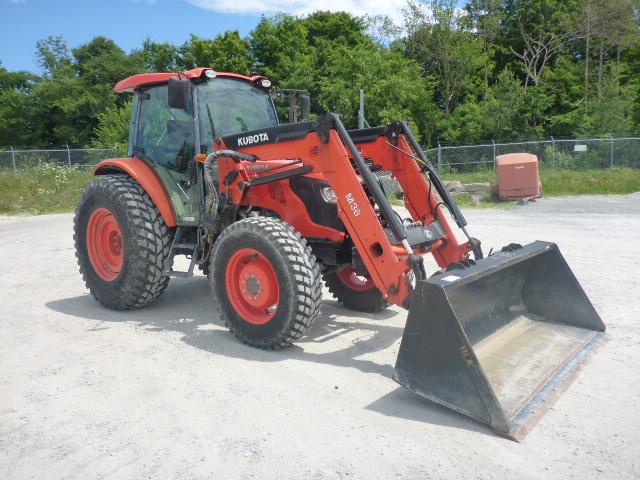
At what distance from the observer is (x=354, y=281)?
5828 millimetres

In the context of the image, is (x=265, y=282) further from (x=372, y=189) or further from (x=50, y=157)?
(x=50, y=157)

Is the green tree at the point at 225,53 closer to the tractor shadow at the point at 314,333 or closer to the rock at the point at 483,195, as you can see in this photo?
the rock at the point at 483,195

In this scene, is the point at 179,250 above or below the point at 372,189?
below

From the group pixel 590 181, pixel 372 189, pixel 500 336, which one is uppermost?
pixel 372 189

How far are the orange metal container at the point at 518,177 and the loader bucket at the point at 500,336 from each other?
41.5 feet

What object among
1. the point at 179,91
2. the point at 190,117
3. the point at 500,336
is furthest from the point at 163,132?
the point at 500,336

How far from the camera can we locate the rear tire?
219 inches

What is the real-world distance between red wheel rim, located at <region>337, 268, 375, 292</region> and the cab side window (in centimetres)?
198

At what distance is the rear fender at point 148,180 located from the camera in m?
5.62

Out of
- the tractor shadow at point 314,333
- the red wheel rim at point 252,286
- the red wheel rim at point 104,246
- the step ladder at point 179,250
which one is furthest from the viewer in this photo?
the red wheel rim at point 104,246

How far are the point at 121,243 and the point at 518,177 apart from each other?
13715 mm

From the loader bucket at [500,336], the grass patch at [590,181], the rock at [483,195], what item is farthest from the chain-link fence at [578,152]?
the loader bucket at [500,336]

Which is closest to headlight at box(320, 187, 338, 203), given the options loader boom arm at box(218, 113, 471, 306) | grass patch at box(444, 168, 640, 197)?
loader boom arm at box(218, 113, 471, 306)

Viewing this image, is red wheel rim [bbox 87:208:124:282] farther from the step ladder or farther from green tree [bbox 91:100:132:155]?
green tree [bbox 91:100:132:155]
